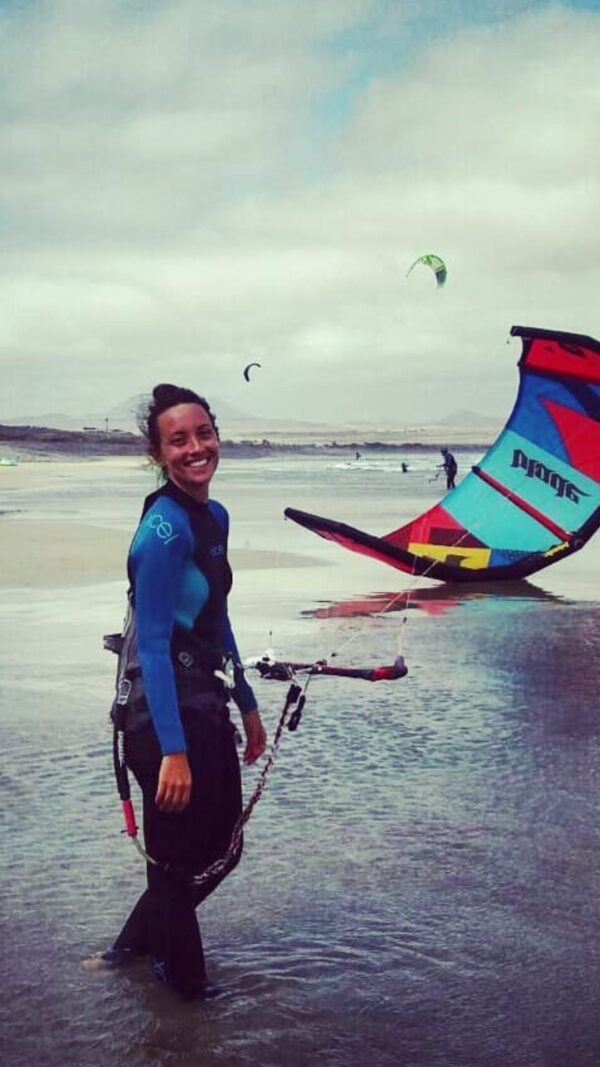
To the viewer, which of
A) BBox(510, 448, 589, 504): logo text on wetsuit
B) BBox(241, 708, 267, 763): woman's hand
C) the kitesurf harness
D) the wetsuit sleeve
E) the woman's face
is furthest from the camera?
BBox(510, 448, 589, 504): logo text on wetsuit

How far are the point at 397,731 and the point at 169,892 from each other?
2990 mm

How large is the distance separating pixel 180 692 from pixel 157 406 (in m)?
0.84

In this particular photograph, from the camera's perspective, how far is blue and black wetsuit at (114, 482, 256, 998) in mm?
3289

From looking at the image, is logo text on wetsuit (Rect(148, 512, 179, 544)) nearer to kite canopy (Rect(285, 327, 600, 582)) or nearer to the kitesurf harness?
the kitesurf harness

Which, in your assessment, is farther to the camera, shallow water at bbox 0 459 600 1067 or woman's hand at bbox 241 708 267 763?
woman's hand at bbox 241 708 267 763

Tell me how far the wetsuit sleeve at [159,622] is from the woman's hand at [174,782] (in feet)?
0.09

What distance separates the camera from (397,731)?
6324mm

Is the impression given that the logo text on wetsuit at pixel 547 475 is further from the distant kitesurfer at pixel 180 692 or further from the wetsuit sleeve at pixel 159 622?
the wetsuit sleeve at pixel 159 622

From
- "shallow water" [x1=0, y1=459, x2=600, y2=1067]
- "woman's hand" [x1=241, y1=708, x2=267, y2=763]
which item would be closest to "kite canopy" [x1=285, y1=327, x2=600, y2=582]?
"shallow water" [x1=0, y1=459, x2=600, y2=1067]

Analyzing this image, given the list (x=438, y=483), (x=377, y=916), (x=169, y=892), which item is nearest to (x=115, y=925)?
(x=169, y=892)

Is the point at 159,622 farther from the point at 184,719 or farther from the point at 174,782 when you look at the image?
the point at 174,782

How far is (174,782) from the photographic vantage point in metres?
3.26

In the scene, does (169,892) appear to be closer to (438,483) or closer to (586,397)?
(586,397)

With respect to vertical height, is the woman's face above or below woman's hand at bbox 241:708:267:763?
above
